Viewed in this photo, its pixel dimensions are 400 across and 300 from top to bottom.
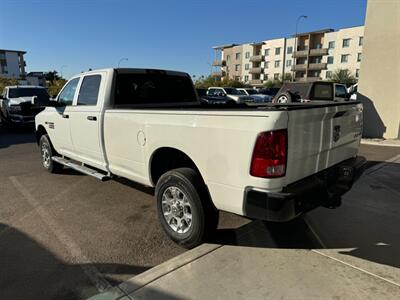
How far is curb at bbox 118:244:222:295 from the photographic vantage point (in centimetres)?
274

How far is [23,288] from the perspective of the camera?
277 cm

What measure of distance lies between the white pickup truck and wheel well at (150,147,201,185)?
12 mm

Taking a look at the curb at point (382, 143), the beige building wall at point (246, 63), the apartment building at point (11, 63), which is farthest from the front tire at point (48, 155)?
the apartment building at point (11, 63)

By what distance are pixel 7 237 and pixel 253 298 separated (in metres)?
2.96

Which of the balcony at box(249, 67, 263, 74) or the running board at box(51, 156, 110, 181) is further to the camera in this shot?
the balcony at box(249, 67, 263, 74)

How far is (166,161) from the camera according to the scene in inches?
151

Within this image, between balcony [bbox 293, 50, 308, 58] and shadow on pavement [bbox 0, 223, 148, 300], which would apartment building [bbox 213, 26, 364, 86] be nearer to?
balcony [bbox 293, 50, 308, 58]

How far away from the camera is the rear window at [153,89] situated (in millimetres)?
4602

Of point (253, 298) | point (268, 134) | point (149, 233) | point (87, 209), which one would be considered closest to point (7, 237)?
point (87, 209)

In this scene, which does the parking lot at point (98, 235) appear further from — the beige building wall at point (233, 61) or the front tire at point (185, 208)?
the beige building wall at point (233, 61)

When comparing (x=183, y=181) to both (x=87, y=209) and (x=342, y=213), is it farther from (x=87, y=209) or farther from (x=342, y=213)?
(x=342, y=213)

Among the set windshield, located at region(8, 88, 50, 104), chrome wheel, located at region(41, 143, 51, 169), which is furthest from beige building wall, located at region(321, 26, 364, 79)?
chrome wheel, located at region(41, 143, 51, 169)

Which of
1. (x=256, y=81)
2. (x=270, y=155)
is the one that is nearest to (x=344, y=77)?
(x=256, y=81)

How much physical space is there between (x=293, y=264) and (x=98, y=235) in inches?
88.5
